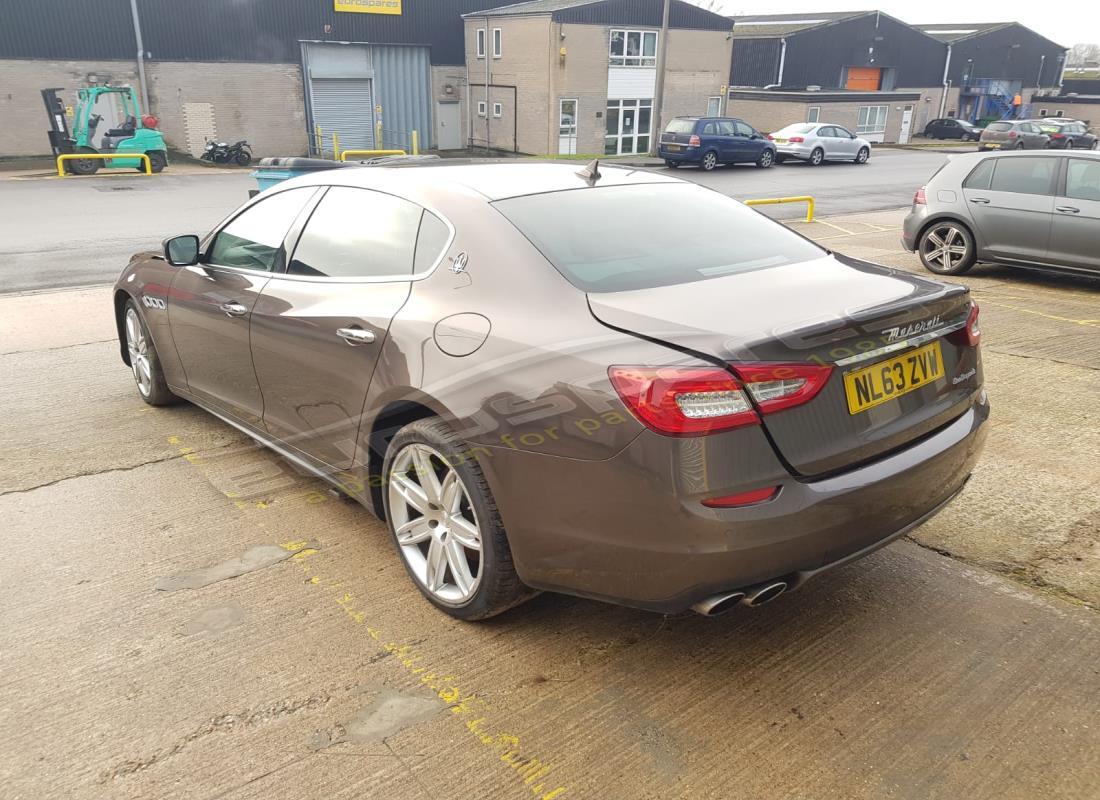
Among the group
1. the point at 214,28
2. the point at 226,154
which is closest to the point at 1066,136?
the point at 226,154

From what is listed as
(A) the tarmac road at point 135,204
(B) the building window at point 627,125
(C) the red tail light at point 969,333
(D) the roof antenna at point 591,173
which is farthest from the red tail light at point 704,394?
(B) the building window at point 627,125

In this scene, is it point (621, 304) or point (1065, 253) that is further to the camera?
point (1065, 253)

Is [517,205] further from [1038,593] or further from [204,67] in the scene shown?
[204,67]

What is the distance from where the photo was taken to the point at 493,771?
92.0 inches

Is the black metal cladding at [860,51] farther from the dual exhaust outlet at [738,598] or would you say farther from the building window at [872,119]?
the dual exhaust outlet at [738,598]

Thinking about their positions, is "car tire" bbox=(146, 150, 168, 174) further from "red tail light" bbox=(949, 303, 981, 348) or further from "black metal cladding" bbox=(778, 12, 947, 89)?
"black metal cladding" bbox=(778, 12, 947, 89)

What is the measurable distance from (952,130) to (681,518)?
54.5 m

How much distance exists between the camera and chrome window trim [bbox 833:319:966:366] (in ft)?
8.08

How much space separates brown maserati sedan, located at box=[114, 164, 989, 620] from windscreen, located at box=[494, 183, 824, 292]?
0.01 metres

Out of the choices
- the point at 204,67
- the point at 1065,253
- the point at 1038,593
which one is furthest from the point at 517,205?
the point at 204,67

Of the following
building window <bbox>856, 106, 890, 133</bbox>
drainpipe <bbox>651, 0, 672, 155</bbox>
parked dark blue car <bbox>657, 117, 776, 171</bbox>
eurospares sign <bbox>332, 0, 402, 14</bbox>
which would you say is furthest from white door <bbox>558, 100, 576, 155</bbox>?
building window <bbox>856, 106, 890, 133</bbox>

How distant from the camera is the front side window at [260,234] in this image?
151 inches

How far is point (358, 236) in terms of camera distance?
343 cm

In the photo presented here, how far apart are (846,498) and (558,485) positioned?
839 millimetres
